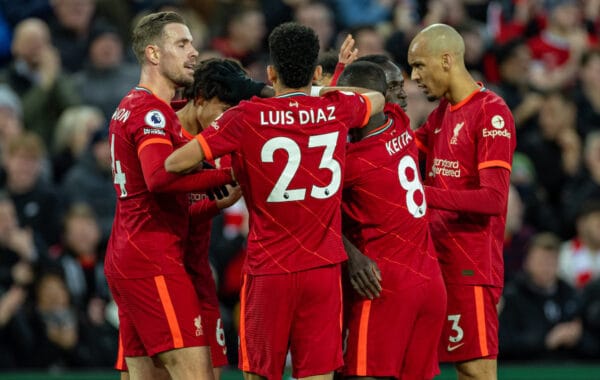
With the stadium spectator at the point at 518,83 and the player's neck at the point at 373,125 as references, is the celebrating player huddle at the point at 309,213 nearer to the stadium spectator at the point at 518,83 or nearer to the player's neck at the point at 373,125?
the player's neck at the point at 373,125

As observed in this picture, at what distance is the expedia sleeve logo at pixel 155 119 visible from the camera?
21.1ft

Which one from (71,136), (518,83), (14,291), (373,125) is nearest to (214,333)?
(373,125)

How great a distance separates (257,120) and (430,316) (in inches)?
61.3

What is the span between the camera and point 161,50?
266 inches

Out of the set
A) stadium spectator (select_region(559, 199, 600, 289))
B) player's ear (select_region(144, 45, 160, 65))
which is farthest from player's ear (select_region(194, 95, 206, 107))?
stadium spectator (select_region(559, 199, 600, 289))

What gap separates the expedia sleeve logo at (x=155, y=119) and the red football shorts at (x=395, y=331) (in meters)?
1.49

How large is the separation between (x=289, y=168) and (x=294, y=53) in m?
0.62

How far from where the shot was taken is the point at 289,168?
20.4 ft

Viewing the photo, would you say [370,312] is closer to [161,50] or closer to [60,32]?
[161,50]

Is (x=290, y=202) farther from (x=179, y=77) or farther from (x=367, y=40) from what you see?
(x=367, y=40)

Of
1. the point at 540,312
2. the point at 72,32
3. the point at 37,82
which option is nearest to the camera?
the point at 540,312

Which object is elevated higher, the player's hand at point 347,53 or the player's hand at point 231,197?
the player's hand at point 347,53

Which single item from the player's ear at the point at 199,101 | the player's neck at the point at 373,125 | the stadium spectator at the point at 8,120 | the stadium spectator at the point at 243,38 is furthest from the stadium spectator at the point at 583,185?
the player's ear at the point at 199,101

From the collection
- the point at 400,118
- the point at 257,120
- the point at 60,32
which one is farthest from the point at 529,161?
the point at 257,120
